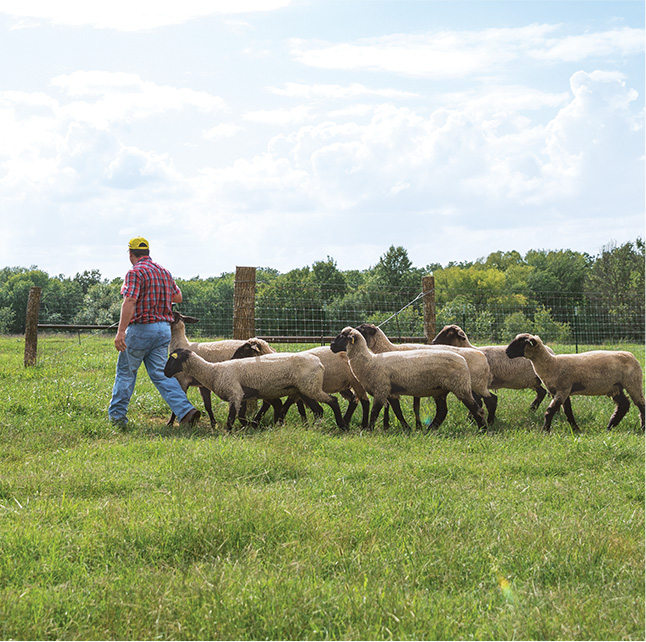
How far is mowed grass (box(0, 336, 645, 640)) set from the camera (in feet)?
11.5

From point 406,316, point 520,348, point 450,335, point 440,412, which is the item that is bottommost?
point 440,412

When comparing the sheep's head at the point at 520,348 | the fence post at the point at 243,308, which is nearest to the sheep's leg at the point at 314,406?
the fence post at the point at 243,308

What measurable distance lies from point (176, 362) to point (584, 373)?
5630 millimetres

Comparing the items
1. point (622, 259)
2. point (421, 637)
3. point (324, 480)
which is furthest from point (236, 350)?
point (622, 259)

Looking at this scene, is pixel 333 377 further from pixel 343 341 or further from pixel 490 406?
pixel 490 406

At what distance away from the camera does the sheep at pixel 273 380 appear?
9.13 m

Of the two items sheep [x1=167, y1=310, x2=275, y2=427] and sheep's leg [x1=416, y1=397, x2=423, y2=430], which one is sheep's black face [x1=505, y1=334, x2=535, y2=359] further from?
sheep [x1=167, y1=310, x2=275, y2=427]

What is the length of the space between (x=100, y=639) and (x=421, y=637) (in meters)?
1.60

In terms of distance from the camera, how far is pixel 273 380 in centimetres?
913

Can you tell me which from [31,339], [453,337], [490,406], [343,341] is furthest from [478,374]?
[31,339]

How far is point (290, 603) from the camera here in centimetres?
359

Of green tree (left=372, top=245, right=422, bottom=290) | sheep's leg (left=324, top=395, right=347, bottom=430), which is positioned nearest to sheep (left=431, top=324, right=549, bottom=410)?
sheep's leg (left=324, top=395, right=347, bottom=430)

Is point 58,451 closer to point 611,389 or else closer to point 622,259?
point 611,389

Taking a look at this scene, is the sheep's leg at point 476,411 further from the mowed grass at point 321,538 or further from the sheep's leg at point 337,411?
the sheep's leg at point 337,411
